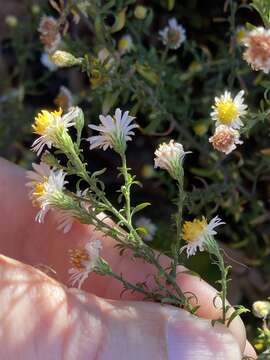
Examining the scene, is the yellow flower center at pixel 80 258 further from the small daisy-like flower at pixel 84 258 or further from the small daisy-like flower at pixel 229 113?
the small daisy-like flower at pixel 229 113

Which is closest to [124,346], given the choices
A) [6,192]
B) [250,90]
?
[6,192]

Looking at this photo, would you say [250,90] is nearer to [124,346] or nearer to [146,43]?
[146,43]

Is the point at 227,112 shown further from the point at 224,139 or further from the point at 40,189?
the point at 40,189

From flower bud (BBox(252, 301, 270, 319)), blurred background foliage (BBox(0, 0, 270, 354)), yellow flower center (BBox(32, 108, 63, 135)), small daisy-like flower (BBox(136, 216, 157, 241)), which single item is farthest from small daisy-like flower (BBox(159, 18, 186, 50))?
flower bud (BBox(252, 301, 270, 319))

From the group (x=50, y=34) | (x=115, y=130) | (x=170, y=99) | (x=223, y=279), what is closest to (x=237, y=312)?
(x=223, y=279)

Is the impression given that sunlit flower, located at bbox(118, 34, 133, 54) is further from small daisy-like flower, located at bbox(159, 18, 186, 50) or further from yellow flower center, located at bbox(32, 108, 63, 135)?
yellow flower center, located at bbox(32, 108, 63, 135)

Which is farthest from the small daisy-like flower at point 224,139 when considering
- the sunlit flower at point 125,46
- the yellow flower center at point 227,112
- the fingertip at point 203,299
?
the sunlit flower at point 125,46

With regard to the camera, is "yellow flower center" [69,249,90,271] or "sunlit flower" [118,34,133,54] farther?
"sunlit flower" [118,34,133,54]
